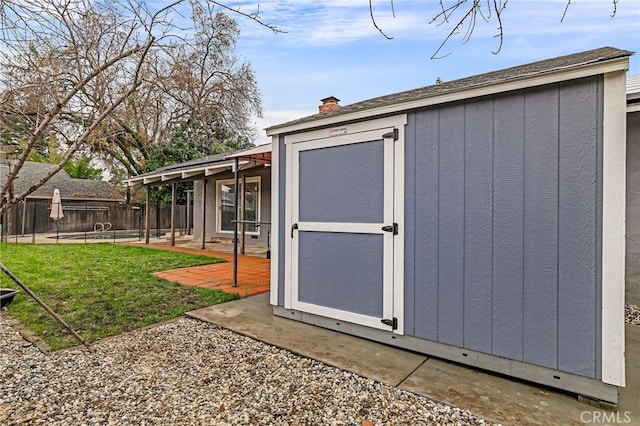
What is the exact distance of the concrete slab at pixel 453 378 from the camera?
2004 mm

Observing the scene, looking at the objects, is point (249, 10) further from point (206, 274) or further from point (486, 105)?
point (206, 274)

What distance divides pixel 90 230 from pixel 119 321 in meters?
17.4

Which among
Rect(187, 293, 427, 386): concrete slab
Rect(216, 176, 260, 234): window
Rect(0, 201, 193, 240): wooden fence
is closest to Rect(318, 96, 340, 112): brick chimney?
Rect(216, 176, 260, 234): window

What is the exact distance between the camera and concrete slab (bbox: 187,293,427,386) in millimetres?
2592

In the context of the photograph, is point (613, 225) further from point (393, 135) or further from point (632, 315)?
point (632, 315)

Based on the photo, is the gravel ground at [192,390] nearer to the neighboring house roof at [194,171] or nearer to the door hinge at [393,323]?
the door hinge at [393,323]

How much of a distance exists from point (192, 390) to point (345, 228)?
1.82 metres

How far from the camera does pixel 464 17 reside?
83.7 inches

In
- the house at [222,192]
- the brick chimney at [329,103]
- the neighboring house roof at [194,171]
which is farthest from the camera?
the house at [222,192]

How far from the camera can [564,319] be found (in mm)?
2227

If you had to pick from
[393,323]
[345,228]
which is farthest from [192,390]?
[345,228]

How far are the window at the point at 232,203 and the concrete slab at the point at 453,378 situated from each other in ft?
22.4

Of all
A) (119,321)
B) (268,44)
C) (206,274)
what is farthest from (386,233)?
(206,274)

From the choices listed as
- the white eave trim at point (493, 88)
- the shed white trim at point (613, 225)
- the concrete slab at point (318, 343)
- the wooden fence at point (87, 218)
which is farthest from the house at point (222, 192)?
the shed white trim at point (613, 225)
